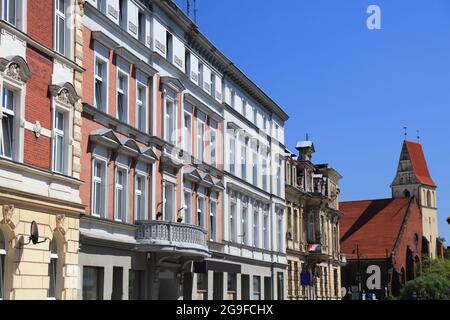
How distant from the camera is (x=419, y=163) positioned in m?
159

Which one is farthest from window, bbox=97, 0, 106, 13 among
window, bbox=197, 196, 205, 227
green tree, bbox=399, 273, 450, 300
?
green tree, bbox=399, 273, 450, 300

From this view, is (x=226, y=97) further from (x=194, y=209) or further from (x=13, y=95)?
(x=13, y=95)

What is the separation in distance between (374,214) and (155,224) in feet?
330

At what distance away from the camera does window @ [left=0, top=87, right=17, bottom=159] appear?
1830 cm

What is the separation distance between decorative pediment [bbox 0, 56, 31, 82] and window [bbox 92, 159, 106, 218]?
20.0ft

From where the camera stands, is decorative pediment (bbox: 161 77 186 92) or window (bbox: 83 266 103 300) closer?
window (bbox: 83 266 103 300)

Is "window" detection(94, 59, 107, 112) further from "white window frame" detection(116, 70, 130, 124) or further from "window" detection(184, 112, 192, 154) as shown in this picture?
"window" detection(184, 112, 192, 154)

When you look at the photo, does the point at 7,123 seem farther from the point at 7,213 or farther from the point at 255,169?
the point at 255,169

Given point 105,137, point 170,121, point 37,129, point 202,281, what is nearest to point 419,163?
point 202,281

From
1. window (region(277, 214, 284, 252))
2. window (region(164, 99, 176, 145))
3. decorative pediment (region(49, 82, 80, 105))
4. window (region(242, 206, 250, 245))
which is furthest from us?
window (region(277, 214, 284, 252))

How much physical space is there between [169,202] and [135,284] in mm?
4495

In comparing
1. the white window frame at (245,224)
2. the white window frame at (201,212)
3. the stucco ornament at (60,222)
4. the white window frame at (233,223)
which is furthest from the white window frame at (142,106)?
the white window frame at (245,224)

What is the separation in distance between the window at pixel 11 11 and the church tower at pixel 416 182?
135004 millimetres

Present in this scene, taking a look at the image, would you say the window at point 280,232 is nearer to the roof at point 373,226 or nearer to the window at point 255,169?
the window at point 255,169
